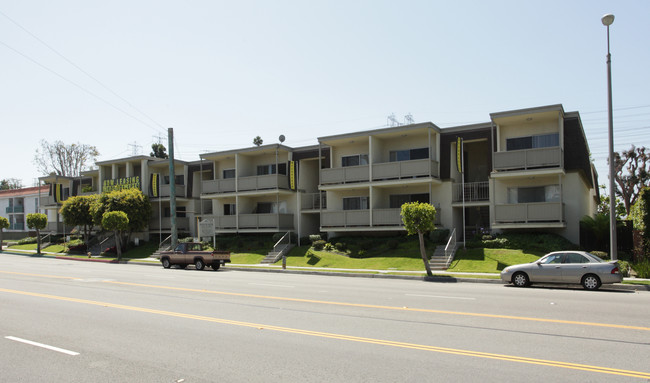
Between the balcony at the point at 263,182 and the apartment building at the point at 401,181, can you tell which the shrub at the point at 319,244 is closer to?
the apartment building at the point at 401,181

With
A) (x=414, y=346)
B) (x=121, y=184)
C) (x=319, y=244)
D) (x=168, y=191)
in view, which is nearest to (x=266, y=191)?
(x=319, y=244)

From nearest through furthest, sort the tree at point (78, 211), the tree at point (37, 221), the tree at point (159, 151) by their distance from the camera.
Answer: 1. the tree at point (78, 211)
2. the tree at point (37, 221)
3. the tree at point (159, 151)

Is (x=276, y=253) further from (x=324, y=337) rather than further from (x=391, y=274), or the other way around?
(x=324, y=337)

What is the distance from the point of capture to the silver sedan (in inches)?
656

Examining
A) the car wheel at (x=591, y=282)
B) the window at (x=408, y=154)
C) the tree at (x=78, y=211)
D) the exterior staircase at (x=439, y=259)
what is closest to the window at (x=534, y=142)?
the window at (x=408, y=154)

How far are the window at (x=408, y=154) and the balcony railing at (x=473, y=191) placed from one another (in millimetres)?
2874

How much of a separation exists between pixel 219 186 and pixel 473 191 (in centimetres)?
1962

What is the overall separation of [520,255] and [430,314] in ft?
50.1

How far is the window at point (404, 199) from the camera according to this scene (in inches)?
1240

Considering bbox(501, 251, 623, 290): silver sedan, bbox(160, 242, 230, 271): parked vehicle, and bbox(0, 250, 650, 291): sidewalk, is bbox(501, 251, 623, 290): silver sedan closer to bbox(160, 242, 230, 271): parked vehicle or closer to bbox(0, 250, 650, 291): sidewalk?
bbox(0, 250, 650, 291): sidewalk

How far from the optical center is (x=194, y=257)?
2880cm

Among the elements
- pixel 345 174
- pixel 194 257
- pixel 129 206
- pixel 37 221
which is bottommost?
pixel 194 257

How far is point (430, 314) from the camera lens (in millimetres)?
11164

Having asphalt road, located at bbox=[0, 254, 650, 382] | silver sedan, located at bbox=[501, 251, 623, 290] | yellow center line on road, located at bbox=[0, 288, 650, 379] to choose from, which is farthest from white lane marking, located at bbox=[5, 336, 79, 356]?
silver sedan, located at bbox=[501, 251, 623, 290]
